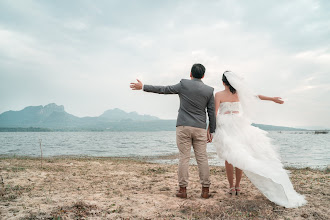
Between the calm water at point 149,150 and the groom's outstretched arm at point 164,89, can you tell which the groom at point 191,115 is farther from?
the calm water at point 149,150

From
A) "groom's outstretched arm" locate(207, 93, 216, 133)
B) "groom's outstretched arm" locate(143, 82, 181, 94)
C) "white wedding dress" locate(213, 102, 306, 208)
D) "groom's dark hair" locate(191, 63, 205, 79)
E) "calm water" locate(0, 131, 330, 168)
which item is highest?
"groom's dark hair" locate(191, 63, 205, 79)

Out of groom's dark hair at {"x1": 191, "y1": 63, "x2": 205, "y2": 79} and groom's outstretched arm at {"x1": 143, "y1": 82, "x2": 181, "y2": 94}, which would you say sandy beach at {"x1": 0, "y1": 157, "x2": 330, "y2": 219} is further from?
groom's dark hair at {"x1": 191, "y1": 63, "x2": 205, "y2": 79}

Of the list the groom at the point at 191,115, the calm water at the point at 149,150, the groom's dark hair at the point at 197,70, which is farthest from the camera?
the calm water at the point at 149,150

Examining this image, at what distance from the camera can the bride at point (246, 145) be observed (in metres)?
4.41

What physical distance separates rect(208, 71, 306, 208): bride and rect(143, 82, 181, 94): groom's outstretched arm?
987 mm

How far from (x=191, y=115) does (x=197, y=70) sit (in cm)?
100

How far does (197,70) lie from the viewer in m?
4.95

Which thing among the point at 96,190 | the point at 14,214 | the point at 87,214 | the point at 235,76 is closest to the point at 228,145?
the point at 235,76

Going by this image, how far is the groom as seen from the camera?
4.83m

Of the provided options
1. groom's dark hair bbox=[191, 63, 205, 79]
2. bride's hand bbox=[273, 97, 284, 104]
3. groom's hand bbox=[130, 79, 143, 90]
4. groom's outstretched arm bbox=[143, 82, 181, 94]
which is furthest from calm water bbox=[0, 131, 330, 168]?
groom's hand bbox=[130, 79, 143, 90]

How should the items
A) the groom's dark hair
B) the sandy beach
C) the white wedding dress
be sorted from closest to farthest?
the sandy beach → the white wedding dress → the groom's dark hair

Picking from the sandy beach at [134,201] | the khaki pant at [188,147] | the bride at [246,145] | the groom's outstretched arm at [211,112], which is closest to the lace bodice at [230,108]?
the bride at [246,145]

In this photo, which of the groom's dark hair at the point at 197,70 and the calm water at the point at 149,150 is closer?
the groom's dark hair at the point at 197,70

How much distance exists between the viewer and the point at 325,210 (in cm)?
413
